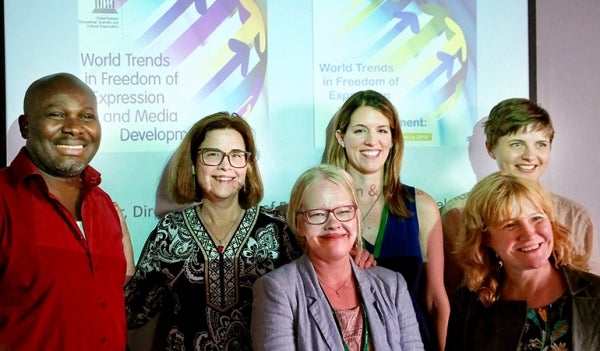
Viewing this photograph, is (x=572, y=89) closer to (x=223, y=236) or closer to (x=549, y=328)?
(x=549, y=328)

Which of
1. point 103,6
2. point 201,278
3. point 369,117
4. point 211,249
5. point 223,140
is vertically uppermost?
point 103,6

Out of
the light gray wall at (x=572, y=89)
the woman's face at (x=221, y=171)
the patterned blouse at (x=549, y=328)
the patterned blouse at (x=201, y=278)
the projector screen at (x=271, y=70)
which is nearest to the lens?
the patterned blouse at (x=549, y=328)

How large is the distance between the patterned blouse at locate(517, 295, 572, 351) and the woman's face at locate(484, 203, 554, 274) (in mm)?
149

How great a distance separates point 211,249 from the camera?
2693mm

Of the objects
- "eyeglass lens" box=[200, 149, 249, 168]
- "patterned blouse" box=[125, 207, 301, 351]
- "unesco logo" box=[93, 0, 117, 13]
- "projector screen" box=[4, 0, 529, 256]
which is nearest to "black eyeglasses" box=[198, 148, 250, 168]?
"eyeglass lens" box=[200, 149, 249, 168]

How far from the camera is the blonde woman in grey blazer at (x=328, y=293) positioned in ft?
7.47

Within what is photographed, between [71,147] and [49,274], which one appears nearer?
[49,274]

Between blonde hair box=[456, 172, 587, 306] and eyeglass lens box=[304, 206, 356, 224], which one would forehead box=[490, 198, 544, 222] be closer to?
blonde hair box=[456, 172, 587, 306]

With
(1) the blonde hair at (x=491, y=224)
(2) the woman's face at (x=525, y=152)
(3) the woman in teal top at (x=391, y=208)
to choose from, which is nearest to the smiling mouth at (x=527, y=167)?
(2) the woman's face at (x=525, y=152)

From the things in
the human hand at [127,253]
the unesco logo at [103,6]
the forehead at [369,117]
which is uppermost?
the unesco logo at [103,6]

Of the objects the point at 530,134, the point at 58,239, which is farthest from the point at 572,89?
the point at 58,239

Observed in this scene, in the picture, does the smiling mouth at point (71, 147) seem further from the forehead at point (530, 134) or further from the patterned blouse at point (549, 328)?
the forehead at point (530, 134)

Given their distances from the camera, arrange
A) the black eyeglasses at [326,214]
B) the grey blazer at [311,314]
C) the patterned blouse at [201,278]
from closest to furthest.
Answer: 1. the grey blazer at [311,314]
2. the black eyeglasses at [326,214]
3. the patterned blouse at [201,278]

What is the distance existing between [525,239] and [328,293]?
70cm
